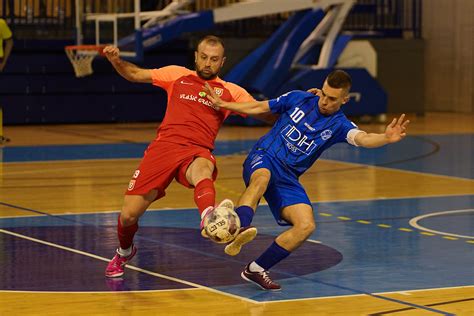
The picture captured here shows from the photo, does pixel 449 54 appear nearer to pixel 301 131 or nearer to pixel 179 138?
pixel 301 131

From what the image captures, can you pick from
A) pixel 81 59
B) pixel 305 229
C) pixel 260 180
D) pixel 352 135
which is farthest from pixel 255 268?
pixel 81 59

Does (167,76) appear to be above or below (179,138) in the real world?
above

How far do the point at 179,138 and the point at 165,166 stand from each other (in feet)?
0.89

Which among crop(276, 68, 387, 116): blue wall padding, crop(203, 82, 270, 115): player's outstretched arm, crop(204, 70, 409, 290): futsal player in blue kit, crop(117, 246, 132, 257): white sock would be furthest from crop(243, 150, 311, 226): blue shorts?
crop(276, 68, 387, 116): blue wall padding

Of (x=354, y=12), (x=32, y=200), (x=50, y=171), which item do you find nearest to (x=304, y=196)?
(x=32, y=200)

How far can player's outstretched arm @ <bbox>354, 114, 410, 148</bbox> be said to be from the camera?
8.41 m

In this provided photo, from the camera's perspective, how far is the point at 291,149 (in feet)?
29.6

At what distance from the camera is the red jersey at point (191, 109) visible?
9086 mm

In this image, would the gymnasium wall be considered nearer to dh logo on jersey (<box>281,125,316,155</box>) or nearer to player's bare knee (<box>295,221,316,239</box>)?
dh logo on jersey (<box>281,125,316,155</box>)

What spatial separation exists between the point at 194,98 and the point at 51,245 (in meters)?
2.38

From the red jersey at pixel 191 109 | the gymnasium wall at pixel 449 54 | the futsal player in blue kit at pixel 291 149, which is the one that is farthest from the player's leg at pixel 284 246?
the gymnasium wall at pixel 449 54

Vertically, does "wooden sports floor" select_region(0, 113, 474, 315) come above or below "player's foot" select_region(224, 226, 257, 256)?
below

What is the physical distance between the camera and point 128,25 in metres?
26.9

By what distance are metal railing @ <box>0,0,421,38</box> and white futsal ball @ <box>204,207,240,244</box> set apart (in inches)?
740
